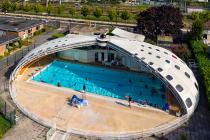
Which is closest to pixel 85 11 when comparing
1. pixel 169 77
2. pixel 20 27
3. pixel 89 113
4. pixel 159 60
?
pixel 20 27

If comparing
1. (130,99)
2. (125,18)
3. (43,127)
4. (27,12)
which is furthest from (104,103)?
(27,12)

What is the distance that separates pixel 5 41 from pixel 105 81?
20546 mm

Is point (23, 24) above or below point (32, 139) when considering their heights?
above

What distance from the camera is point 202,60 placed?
4269cm

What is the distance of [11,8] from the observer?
82938 millimetres

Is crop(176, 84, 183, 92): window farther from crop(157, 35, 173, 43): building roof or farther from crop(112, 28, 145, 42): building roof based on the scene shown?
crop(157, 35, 173, 43): building roof

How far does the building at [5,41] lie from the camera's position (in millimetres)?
50562

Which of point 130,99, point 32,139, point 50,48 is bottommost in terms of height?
point 32,139

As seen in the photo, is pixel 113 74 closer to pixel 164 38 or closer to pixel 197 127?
pixel 197 127

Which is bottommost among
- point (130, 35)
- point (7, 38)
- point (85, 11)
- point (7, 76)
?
point (7, 76)

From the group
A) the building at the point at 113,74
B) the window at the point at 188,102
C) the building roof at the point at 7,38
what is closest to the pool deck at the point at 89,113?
the building at the point at 113,74

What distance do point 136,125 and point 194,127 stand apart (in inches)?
239

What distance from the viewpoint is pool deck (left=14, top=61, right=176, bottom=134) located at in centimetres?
3112

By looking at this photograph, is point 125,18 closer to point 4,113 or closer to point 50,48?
point 50,48
